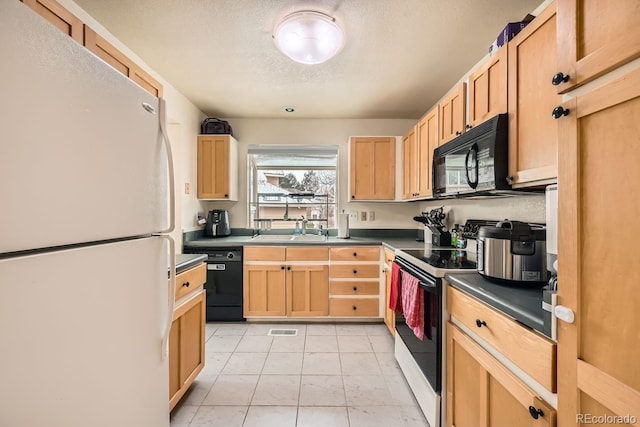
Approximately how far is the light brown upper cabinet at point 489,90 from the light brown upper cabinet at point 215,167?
8.55 ft

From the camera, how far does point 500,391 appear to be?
102 centimetres

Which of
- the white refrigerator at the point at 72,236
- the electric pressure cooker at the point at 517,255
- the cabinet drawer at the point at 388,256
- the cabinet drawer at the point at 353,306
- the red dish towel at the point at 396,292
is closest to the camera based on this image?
the white refrigerator at the point at 72,236

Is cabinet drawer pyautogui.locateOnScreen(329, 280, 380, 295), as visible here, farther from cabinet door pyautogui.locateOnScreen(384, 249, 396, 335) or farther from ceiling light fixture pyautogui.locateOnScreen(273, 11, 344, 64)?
ceiling light fixture pyautogui.locateOnScreen(273, 11, 344, 64)

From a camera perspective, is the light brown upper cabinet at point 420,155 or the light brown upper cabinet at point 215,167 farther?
the light brown upper cabinet at point 215,167

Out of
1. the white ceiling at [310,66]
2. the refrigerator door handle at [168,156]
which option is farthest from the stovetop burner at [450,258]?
the white ceiling at [310,66]

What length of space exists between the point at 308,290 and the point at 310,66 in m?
2.21

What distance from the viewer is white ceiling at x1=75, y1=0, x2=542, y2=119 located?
5.35 feet

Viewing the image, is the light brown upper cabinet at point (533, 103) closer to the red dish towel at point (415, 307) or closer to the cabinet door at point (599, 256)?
the cabinet door at point (599, 256)

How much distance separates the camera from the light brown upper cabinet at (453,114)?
6.17 ft

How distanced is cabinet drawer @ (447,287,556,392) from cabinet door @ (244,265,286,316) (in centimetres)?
204

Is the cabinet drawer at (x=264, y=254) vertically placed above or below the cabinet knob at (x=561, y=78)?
below

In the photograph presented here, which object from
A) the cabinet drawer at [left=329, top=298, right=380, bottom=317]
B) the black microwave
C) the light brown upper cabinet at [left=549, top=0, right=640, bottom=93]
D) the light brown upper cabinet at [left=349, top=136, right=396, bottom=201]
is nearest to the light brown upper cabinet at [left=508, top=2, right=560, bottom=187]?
the black microwave

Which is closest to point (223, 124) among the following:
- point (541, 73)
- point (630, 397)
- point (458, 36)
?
point (458, 36)
